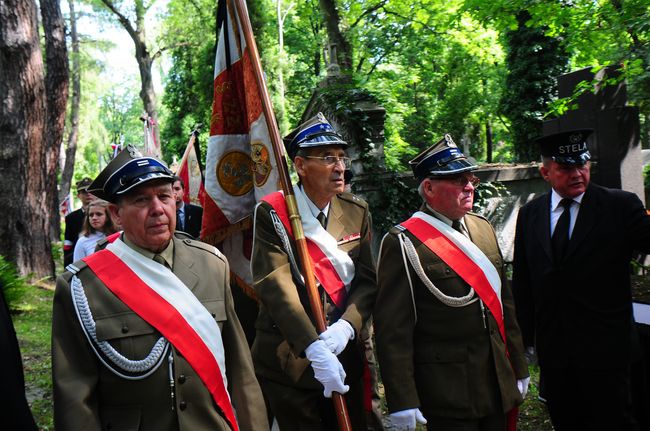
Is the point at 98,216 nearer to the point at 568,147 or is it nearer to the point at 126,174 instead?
the point at 126,174

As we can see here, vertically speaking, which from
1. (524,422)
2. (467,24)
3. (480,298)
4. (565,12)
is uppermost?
(467,24)

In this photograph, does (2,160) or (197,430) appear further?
(2,160)

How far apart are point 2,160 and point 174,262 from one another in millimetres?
9586

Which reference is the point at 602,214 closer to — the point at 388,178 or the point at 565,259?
the point at 565,259

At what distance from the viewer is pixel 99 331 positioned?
7.73ft

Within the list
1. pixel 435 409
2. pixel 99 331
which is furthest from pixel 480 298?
pixel 99 331

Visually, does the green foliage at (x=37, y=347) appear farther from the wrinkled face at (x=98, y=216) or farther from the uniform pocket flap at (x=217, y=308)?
the uniform pocket flap at (x=217, y=308)

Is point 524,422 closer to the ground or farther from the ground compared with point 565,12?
closer to the ground

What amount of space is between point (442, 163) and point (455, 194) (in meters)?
0.19

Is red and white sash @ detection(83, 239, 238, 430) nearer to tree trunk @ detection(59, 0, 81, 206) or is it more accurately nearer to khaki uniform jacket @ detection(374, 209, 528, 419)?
khaki uniform jacket @ detection(374, 209, 528, 419)

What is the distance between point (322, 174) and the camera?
355 centimetres

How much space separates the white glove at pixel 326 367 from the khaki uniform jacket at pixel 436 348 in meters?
0.25

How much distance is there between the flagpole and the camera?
315 cm

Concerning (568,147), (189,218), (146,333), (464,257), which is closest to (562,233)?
(568,147)
